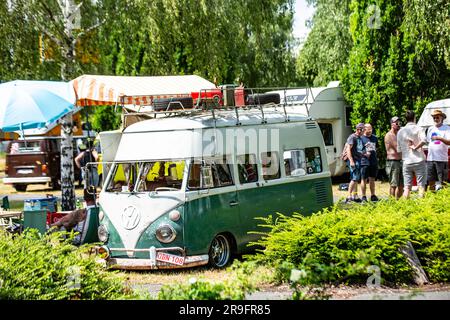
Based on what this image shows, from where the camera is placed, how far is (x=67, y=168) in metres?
17.7

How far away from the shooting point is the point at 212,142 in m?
11.2

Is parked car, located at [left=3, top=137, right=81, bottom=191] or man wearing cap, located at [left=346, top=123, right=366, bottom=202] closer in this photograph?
man wearing cap, located at [left=346, top=123, right=366, bottom=202]

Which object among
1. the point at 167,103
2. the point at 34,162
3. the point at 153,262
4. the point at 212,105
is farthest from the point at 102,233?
the point at 34,162

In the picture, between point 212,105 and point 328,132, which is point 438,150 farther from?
point 328,132

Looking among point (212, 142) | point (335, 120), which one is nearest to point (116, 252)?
point (212, 142)

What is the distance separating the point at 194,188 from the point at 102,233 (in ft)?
5.05

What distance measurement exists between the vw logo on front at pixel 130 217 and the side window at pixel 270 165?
2.23 metres

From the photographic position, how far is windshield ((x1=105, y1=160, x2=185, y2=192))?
37.0ft

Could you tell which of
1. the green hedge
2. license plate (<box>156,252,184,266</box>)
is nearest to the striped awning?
license plate (<box>156,252,184,266</box>)

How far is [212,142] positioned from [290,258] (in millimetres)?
2506

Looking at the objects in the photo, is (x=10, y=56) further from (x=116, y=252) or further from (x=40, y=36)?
(x=116, y=252)

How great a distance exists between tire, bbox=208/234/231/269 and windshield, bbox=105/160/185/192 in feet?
3.14

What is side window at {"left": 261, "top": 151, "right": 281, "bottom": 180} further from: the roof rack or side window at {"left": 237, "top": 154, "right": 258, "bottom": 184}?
the roof rack

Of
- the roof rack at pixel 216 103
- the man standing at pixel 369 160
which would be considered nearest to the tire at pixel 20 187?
the man standing at pixel 369 160
